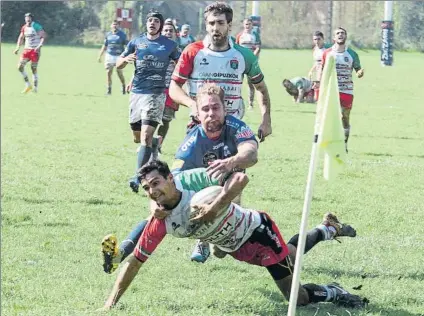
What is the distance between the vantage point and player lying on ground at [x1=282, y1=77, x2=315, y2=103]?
26.8m

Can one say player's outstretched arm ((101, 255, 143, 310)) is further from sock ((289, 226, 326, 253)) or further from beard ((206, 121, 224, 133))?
sock ((289, 226, 326, 253))

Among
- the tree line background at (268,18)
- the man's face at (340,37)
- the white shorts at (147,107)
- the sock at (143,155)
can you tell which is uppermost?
the man's face at (340,37)

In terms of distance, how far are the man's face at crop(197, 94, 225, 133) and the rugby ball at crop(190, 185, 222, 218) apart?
0.68 meters

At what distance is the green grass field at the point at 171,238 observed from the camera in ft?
23.3

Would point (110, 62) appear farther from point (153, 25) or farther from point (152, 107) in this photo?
point (152, 107)

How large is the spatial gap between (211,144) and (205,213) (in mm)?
1130

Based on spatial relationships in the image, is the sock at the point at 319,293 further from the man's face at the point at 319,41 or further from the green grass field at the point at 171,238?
the man's face at the point at 319,41

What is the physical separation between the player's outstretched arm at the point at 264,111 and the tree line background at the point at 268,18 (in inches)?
1351

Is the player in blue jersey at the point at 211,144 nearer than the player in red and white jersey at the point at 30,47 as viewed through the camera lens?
Yes

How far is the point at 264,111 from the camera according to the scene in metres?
8.45

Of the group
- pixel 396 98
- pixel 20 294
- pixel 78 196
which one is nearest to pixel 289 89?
pixel 396 98

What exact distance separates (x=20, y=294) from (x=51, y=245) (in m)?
1.77

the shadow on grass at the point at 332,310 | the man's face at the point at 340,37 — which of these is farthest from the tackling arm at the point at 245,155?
the man's face at the point at 340,37

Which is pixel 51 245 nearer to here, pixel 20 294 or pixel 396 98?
pixel 20 294
